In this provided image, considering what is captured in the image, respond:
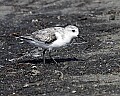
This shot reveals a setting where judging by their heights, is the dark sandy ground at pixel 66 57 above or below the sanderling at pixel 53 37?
below

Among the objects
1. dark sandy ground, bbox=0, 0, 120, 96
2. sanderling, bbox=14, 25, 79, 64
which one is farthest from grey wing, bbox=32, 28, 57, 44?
dark sandy ground, bbox=0, 0, 120, 96

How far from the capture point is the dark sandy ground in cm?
1061

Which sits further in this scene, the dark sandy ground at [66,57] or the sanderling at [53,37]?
the sanderling at [53,37]

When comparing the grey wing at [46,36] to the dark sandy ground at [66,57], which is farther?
the grey wing at [46,36]

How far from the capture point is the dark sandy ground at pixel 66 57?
1061 centimetres

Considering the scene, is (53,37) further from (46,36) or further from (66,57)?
(66,57)

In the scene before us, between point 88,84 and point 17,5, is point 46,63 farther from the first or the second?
point 17,5

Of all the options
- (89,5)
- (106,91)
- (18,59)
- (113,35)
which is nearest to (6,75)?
(18,59)

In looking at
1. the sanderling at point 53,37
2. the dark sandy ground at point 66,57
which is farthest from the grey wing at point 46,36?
the dark sandy ground at point 66,57

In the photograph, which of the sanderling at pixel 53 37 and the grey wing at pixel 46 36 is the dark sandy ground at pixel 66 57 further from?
the grey wing at pixel 46 36

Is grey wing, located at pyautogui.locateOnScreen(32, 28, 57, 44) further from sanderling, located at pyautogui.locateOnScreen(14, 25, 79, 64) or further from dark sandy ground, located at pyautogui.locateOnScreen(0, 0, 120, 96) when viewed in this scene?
dark sandy ground, located at pyautogui.locateOnScreen(0, 0, 120, 96)

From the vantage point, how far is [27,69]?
12.5 m

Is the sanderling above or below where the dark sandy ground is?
above

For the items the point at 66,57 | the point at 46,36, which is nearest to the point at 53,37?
the point at 46,36
